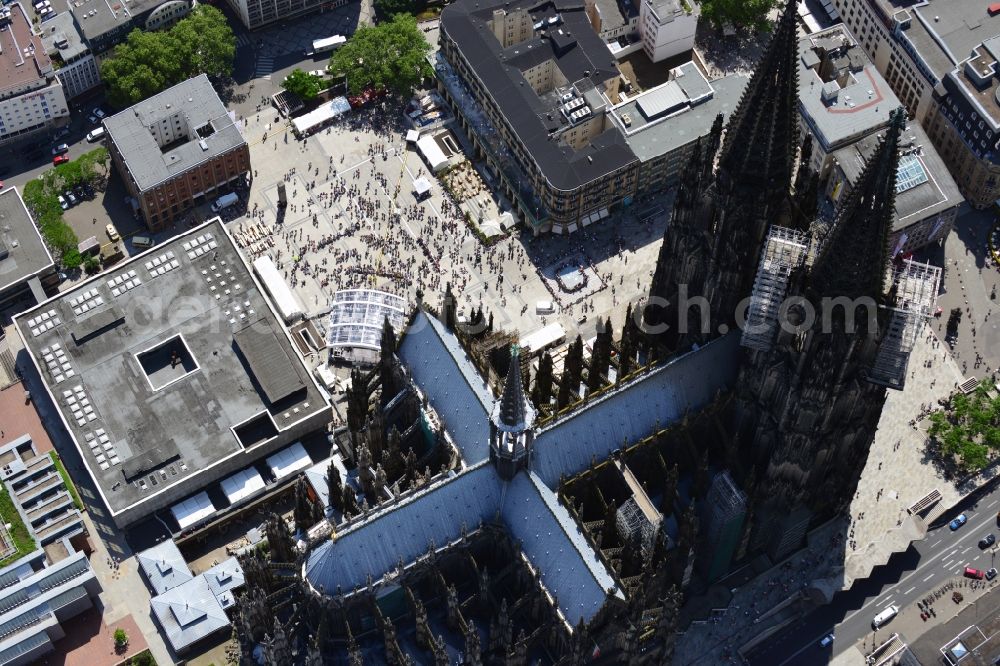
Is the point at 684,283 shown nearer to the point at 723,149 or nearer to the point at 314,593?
the point at 723,149

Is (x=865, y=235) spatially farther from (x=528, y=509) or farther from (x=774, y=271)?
(x=528, y=509)

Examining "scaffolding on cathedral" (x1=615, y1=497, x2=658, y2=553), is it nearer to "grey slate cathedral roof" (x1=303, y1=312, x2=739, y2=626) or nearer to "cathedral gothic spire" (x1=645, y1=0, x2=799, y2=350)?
"grey slate cathedral roof" (x1=303, y1=312, x2=739, y2=626)

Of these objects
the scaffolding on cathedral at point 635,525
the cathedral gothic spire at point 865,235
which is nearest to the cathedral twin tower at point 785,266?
the cathedral gothic spire at point 865,235

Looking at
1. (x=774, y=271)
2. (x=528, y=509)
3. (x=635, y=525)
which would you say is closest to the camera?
(x=774, y=271)

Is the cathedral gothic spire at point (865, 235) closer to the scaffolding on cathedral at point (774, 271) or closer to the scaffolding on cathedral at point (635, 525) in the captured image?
the scaffolding on cathedral at point (774, 271)

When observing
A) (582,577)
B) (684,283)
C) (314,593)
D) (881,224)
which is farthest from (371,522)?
(881,224)

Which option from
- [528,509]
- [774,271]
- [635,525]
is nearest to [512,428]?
[528,509]

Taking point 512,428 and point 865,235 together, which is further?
point 512,428
